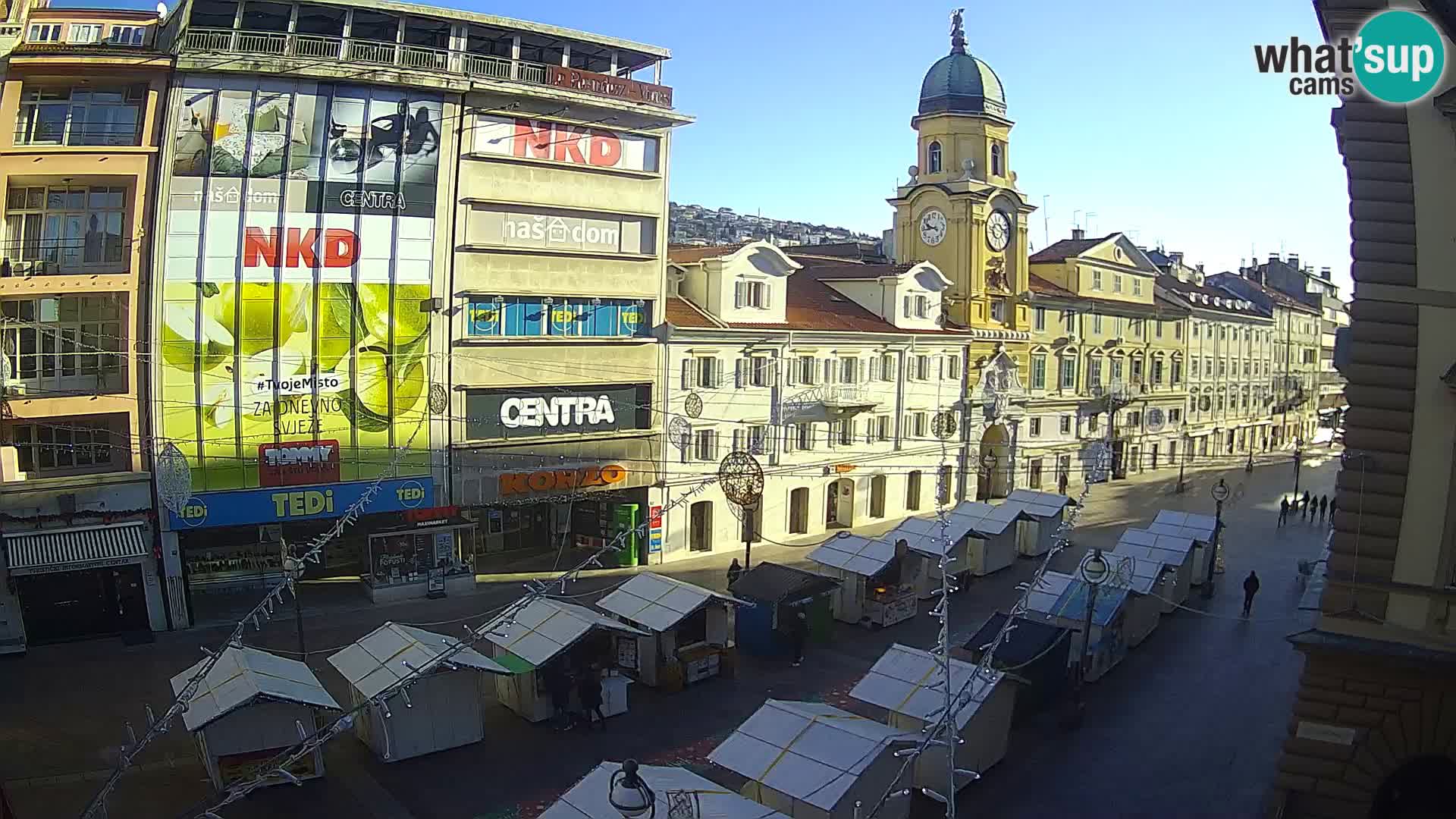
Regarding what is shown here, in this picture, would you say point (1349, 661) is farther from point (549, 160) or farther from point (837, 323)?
point (837, 323)

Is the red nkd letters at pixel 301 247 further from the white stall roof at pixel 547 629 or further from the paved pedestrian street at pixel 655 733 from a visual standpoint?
the white stall roof at pixel 547 629

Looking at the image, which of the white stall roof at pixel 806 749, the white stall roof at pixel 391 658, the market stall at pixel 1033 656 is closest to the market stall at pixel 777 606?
the market stall at pixel 1033 656

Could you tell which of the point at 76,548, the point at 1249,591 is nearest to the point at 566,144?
the point at 76,548

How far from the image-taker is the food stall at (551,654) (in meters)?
21.7

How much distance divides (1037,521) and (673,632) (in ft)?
66.1

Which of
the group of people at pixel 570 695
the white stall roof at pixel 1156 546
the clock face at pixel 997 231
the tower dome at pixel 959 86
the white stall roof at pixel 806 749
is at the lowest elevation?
the group of people at pixel 570 695

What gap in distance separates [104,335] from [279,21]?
10455 millimetres

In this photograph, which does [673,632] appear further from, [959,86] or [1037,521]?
[959,86]

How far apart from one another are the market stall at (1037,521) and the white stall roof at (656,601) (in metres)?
18.2

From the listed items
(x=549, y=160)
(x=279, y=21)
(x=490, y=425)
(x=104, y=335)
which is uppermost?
(x=279, y=21)

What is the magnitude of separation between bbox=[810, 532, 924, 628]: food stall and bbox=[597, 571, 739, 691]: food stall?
5.42 metres

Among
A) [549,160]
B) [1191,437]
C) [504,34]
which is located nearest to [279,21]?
[504,34]

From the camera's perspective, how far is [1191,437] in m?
69.9

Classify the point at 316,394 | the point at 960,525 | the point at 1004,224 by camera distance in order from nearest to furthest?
1. the point at 316,394
2. the point at 960,525
3. the point at 1004,224
